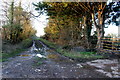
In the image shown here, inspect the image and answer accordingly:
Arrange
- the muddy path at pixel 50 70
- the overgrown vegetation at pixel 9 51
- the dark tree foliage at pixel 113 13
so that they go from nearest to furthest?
the muddy path at pixel 50 70 < the overgrown vegetation at pixel 9 51 < the dark tree foliage at pixel 113 13

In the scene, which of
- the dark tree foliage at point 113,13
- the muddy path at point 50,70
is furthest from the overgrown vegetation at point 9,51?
the dark tree foliage at point 113,13

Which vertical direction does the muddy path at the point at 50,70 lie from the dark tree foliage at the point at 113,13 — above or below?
below

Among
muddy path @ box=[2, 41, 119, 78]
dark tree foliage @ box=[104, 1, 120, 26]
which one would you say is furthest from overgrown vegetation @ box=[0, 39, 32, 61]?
dark tree foliage @ box=[104, 1, 120, 26]

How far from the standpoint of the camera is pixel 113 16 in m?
12.4

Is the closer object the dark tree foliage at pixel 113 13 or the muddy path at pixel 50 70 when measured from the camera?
the muddy path at pixel 50 70

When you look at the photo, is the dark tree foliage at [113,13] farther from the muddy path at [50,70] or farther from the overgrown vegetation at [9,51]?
the overgrown vegetation at [9,51]

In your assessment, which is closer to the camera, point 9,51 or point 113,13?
point 9,51

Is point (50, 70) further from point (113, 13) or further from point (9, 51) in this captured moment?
point (113, 13)

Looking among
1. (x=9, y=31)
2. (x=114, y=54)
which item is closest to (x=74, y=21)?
(x=114, y=54)

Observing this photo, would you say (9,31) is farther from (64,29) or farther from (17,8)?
(64,29)

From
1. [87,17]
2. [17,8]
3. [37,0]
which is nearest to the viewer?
[37,0]

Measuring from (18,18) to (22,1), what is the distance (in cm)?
301

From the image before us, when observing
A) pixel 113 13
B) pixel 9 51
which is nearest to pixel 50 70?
pixel 9 51

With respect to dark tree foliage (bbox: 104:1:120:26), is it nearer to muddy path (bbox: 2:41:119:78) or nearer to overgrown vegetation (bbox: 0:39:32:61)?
muddy path (bbox: 2:41:119:78)
